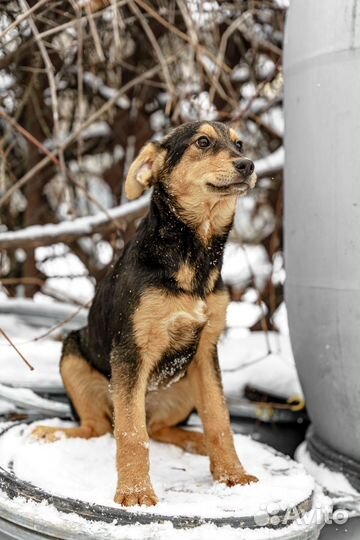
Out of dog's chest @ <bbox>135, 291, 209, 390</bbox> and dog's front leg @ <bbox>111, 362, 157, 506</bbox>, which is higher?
dog's chest @ <bbox>135, 291, 209, 390</bbox>

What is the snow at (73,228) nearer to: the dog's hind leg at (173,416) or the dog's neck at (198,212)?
the dog's hind leg at (173,416)

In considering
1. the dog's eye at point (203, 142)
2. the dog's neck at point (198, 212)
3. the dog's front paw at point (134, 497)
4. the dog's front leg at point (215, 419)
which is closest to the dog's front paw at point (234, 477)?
the dog's front leg at point (215, 419)

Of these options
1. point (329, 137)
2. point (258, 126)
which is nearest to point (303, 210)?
point (329, 137)

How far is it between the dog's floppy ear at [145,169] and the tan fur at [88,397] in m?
0.87

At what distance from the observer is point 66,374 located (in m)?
3.27

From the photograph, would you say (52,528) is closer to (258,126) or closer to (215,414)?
(215,414)

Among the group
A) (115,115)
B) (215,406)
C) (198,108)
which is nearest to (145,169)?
(215,406)

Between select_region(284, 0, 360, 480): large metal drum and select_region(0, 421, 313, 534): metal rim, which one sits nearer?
select_region(0, 421, 313, 534): metal rim

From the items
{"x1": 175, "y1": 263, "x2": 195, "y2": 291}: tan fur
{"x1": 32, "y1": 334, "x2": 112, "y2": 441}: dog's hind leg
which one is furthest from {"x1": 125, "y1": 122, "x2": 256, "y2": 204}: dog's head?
{"x1": 32, "y1": 334, "x2": 112, "y2": 441}: dog's hind leg

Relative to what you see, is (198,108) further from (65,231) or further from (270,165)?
(65,231)

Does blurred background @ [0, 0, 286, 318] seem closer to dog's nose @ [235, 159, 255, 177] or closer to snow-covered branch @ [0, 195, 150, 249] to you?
snow-covered branch @ [0, 195, 150, 249]

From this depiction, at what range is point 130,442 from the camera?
2557 mm

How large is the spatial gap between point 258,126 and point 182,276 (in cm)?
317

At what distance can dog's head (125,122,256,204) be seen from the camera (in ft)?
8.59
